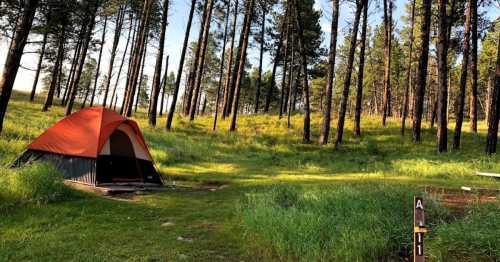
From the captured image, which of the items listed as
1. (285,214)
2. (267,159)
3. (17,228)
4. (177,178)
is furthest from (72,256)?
(267,159)

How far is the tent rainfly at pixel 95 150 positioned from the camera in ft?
33.3

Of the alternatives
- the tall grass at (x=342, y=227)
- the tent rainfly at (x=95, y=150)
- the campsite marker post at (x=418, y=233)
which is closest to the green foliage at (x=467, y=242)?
the tall grass at (x=342, y=227)

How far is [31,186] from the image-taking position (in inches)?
301

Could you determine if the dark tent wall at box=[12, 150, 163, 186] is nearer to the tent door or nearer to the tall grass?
the tent door

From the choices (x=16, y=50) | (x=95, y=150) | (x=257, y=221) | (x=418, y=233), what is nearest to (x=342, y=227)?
(x=257, y=221)

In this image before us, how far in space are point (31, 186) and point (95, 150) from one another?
2618 millimetres

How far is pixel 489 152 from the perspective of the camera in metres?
16.4

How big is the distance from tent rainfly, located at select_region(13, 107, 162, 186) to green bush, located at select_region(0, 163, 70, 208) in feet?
5.75

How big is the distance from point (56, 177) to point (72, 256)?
3.91 meters

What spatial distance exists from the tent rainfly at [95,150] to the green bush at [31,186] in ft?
5.75

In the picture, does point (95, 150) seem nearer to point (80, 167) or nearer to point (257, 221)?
point (80, 167)

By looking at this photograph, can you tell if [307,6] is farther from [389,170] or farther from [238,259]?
[238,259]

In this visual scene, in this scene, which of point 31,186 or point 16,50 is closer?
point 31,186

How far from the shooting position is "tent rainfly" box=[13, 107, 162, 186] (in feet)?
33.3
